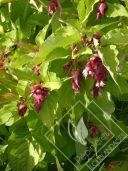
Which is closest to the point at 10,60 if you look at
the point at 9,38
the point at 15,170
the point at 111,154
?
the point at 9,38

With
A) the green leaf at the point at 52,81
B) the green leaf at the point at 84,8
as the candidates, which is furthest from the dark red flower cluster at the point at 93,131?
the green leaf at the point at 84,8

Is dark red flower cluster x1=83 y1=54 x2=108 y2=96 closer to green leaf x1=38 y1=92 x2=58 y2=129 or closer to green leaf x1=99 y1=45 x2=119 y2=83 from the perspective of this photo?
green leaf x1=99 y1=45 x2=119 y2=83

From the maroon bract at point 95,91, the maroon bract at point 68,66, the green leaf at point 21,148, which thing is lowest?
the green leaf at point 21,148

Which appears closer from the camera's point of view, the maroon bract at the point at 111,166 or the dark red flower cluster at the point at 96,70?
the dark red flower cluster at the point at 96,70

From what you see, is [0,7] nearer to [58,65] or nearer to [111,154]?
[58,65]

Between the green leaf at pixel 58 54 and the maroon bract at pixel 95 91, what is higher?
the green leaf at pixel 58 54

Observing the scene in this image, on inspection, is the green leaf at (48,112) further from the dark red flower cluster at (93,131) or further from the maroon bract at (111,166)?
the maroon bract at (111,166)
